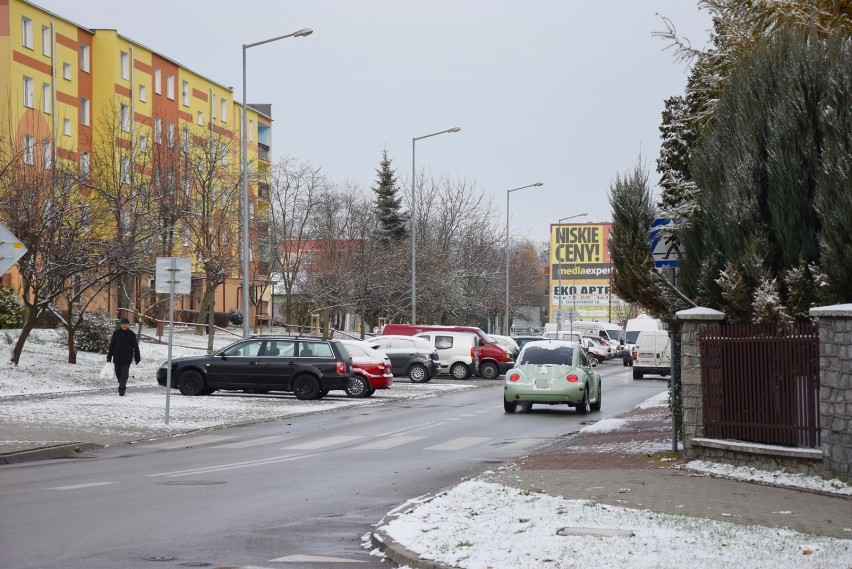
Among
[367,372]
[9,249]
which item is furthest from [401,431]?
[367,372]

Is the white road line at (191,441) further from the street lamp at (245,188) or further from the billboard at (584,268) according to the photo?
the billboard at (584,268)

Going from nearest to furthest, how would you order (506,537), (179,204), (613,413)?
(506,537) → (613,413) → (179,204)

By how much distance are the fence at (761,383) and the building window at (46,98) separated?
4960 cm

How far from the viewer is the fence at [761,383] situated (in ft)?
45.1

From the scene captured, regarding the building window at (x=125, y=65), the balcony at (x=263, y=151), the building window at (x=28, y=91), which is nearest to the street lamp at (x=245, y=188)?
the building window at (x=28, y=91)

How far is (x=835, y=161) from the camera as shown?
14266 millimetres

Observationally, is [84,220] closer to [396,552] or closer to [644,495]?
[644,495]

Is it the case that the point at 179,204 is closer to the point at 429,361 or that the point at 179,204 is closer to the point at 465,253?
the point at 429,361

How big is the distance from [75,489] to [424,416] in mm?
14069

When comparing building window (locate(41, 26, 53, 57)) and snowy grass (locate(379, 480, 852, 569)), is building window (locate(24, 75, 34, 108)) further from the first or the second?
snowy grass (locate(379, 480, 852, 569))

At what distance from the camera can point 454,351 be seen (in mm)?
45781

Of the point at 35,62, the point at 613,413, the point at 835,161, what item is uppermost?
the point at 35,62

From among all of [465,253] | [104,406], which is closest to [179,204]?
[104,406]

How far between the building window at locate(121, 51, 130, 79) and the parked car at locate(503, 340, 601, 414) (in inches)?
1768
